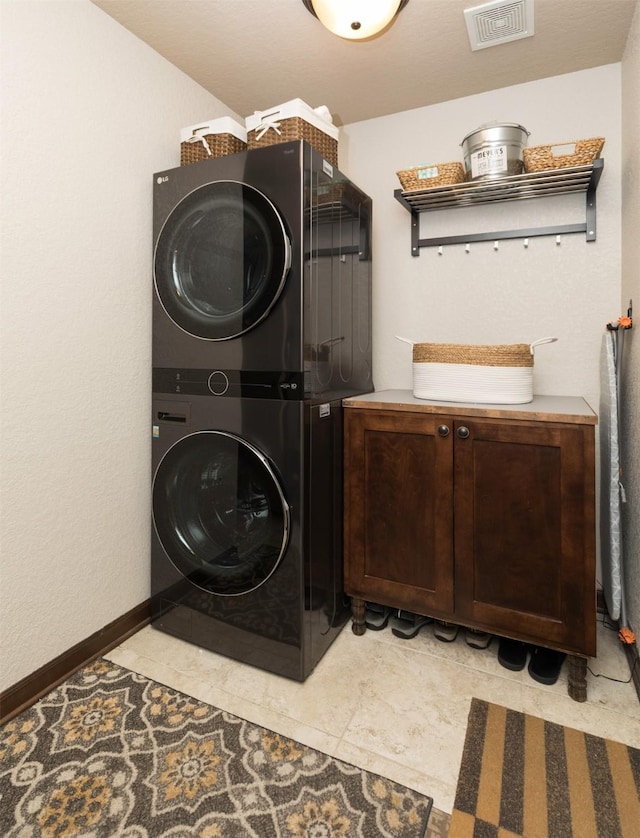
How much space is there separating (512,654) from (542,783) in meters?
0.52

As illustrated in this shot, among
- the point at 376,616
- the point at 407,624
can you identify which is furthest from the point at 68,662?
the point at 407,624

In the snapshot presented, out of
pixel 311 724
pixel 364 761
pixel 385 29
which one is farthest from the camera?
pixel 385 29

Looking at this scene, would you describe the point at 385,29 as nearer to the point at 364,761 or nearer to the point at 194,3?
the point at 194,3

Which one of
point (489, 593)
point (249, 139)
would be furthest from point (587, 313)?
point (249, 139)

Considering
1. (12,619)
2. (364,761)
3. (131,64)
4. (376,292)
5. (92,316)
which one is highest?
(131,64)

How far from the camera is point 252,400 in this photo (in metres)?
1.60

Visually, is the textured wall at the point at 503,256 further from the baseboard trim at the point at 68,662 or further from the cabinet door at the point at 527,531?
the baseboard trim at the point at 68,662

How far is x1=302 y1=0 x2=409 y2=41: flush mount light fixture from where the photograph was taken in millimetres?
1499

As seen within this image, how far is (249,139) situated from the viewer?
5.78ft

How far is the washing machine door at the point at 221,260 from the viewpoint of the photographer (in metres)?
1.53

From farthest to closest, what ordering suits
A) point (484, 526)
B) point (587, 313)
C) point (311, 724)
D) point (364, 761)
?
point (587, 313)
point (484, 526)
point (311, 724)
point (364, 761)

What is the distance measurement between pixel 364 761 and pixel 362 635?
0.61 metres

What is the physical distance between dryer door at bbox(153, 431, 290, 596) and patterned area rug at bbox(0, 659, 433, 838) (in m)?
0.45

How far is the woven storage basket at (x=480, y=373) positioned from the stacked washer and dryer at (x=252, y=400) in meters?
0.37
